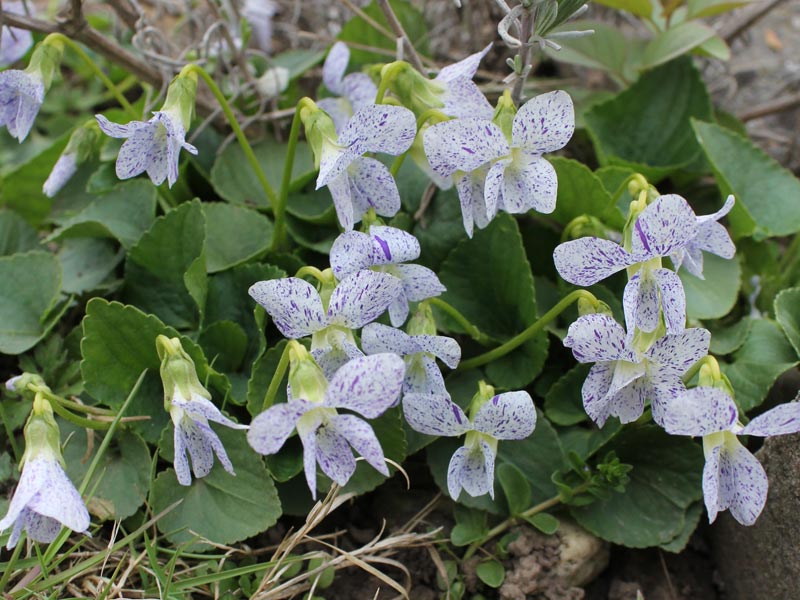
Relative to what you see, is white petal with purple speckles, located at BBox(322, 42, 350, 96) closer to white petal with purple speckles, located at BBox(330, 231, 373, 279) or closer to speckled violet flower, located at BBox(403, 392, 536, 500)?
white petal with purple speckles, located at BBox(330, 231, 373, 279)

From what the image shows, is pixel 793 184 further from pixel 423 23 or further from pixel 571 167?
pixel 423 23

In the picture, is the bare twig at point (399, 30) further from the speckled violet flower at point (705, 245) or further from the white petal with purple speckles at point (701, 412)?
the white petal with purple speckles at point (701, 412)

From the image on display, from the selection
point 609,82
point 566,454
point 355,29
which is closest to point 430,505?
point 566,454

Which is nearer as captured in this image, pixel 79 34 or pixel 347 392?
pixel 347 392

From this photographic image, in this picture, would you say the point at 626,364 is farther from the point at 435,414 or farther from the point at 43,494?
the point at 43,494

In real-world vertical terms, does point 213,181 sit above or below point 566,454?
above

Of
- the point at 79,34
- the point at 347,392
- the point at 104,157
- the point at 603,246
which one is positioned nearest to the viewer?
the point at 347,392

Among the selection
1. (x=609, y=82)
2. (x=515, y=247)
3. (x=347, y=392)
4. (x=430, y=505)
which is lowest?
(x=430, y=505)
